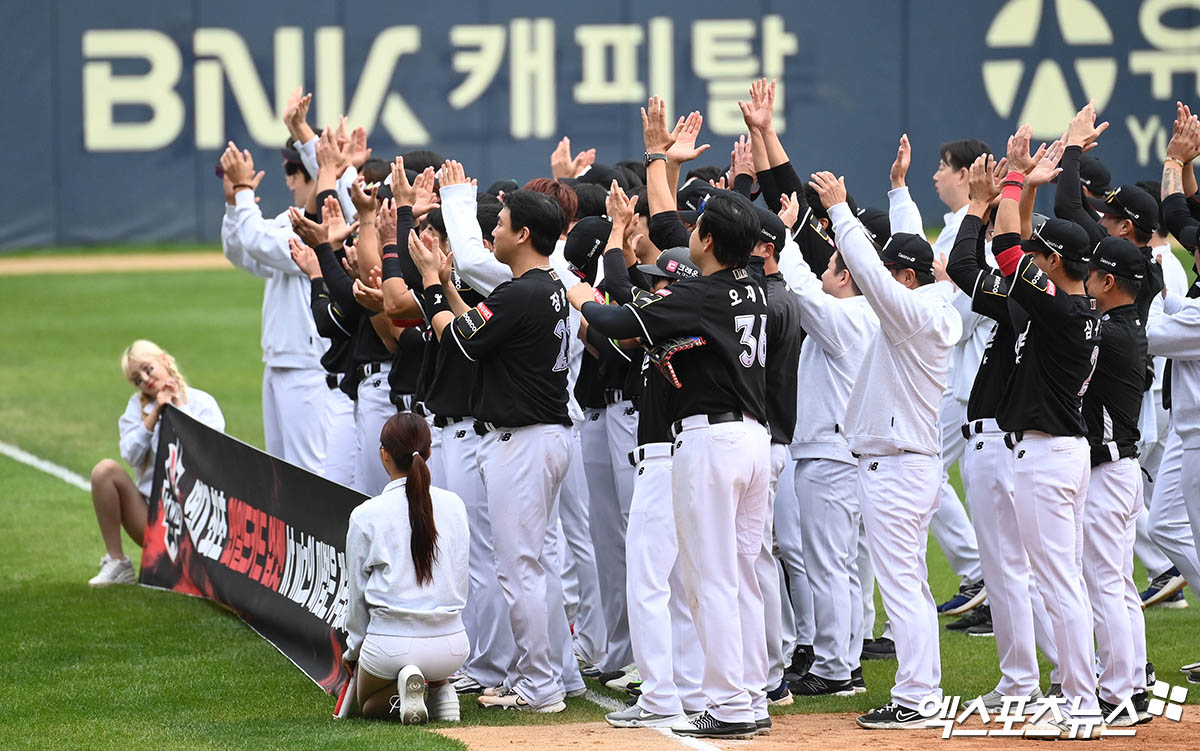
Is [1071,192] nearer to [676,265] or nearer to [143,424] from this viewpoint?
[676,265]

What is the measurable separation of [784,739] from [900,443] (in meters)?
1.22

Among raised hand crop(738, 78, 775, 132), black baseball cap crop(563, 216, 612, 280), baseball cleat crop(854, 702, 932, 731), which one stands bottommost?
baseball cleat crop(854, 702, 932, 731)

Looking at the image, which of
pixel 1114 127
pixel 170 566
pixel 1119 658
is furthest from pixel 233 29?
pixel 1119 658

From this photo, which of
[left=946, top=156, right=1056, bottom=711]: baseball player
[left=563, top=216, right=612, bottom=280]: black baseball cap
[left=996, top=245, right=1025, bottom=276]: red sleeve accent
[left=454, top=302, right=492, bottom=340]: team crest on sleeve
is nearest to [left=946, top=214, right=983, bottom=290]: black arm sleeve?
[left=946, top=156, right=1056, bottom=711]: baseball player

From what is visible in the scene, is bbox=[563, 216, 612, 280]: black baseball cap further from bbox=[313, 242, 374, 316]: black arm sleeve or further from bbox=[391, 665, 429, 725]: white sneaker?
bbox=[391, 665, 429, 725]: white sneaker

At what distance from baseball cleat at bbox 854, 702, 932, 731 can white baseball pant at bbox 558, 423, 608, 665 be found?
5.03 ft

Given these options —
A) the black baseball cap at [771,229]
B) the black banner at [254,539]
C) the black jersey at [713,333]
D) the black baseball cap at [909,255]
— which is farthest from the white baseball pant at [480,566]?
the black baseball cap at [909,255]

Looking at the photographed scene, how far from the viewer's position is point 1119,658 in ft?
19.9

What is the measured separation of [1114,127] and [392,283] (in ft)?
66.3

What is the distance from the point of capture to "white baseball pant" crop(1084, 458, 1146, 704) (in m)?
6.06

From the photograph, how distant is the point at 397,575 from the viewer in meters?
5.84

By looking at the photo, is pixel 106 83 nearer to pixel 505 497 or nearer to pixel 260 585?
pixel 260 585

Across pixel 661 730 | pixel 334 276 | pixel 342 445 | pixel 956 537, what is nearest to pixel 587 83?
pixel 342 445

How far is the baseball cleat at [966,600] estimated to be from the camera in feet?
27.6
